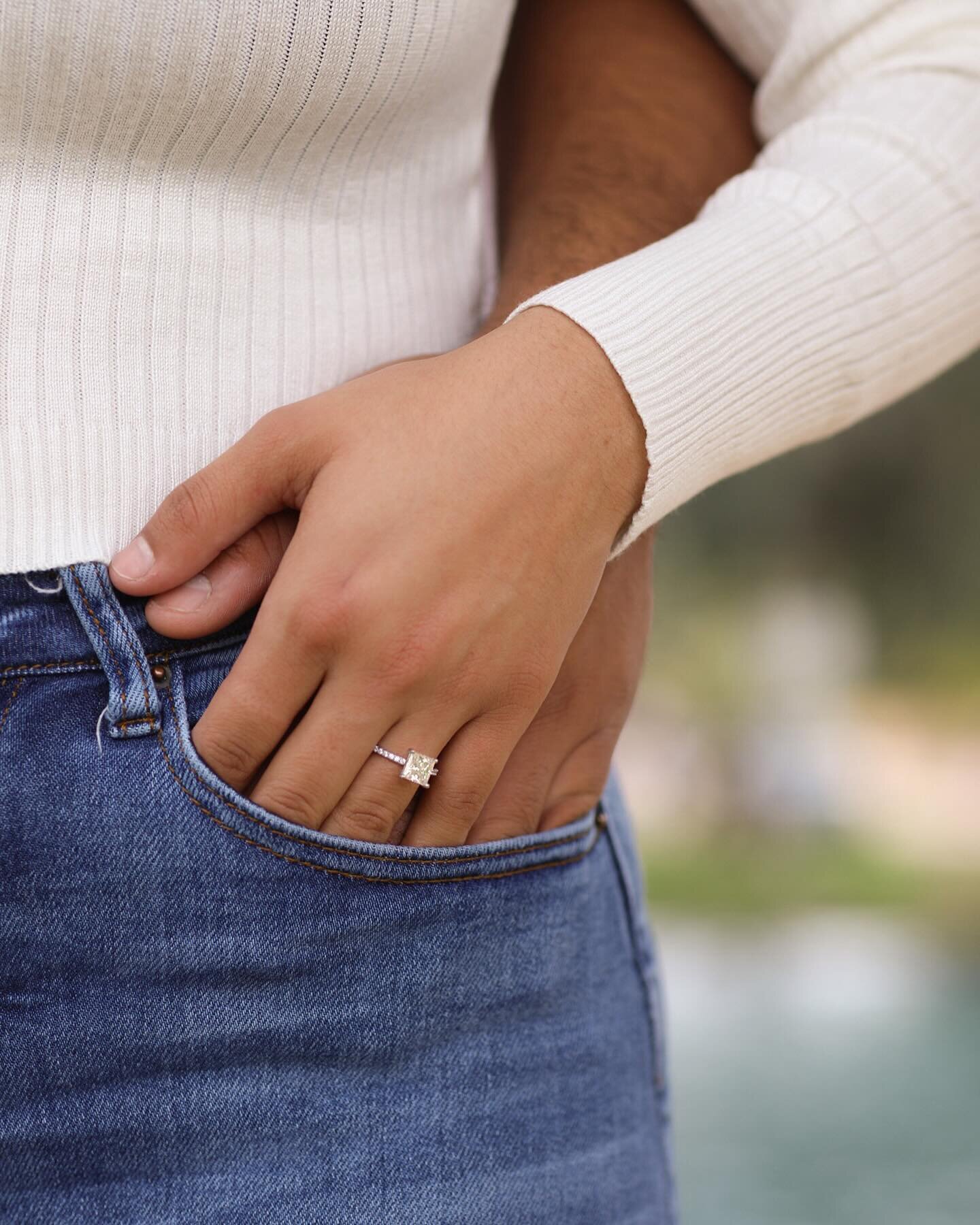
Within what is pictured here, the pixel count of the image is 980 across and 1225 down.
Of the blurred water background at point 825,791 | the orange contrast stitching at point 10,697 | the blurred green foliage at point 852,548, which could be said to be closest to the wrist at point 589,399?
the orange contrast stitching at point 10,697

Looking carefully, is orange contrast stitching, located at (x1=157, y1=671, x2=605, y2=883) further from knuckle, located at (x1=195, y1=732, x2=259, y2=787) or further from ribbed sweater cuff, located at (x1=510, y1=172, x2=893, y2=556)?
ribbed sweater cuff, located at (x1=510, y1=172, x2=893, y2=556)

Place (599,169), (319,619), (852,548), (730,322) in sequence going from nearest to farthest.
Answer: (319,619)
(730,322)
(599,169)
(852,548)

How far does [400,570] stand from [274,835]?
0.55 ft

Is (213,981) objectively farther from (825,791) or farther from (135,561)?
(825,791)

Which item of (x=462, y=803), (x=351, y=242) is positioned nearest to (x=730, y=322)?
(x=351, y=242)

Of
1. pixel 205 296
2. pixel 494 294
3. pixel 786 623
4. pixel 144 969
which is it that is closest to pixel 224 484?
pixel 205 296

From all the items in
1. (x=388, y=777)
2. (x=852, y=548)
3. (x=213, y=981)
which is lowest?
(x=852, y=548)

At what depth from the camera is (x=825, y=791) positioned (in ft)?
19.9

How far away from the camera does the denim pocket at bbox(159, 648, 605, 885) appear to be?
676 millimetres

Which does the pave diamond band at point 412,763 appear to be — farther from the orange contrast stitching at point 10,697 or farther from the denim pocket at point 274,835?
the orange contrast stitching at point 10,697

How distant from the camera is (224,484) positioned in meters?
0.69

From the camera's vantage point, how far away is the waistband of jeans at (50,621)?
67 centimetres

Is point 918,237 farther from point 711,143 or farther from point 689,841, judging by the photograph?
point 689,841

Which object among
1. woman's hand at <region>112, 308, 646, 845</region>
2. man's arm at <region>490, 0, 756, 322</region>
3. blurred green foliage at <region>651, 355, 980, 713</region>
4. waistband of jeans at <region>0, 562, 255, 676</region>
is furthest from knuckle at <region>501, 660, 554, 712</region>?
blurred green foliage at <region>651, 355, 980, 713</region>
